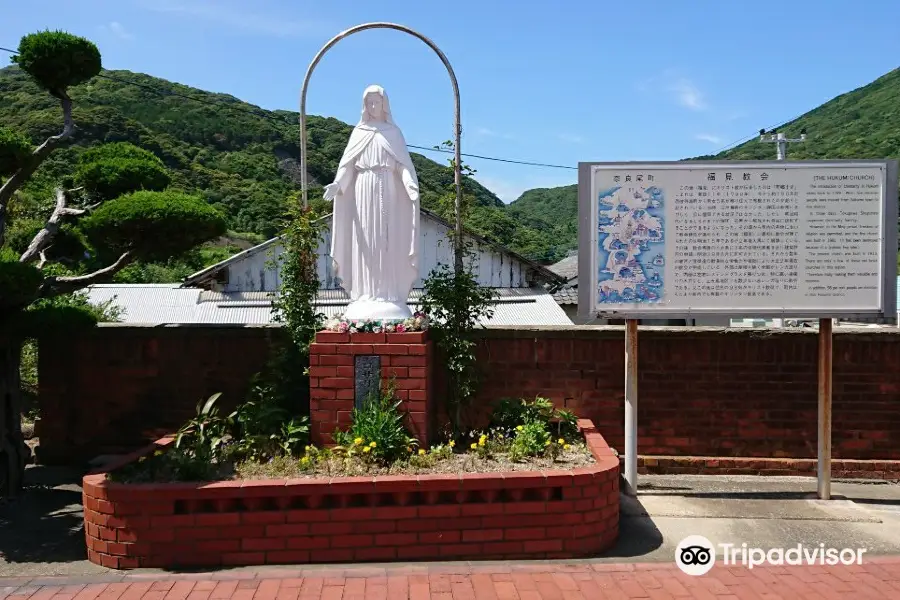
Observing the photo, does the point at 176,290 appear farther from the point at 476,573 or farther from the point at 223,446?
the point at 476,573

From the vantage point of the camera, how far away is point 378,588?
3.92 metres

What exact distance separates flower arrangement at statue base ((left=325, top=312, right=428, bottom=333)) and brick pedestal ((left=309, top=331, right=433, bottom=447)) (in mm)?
68

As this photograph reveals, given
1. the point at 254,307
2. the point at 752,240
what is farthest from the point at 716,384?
the point at 254,307

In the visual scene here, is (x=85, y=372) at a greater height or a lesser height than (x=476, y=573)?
greater

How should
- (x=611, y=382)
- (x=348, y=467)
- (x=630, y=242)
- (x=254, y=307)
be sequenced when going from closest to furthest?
(x=348, y=467) < (x=630, y=242) < (x=611, y=382) < (x=254, y=307)

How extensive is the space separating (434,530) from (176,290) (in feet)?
49.9

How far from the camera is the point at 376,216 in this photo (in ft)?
17.6

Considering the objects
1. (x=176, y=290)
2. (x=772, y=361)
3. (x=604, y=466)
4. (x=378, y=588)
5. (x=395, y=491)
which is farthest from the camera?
(x=176, y=290)

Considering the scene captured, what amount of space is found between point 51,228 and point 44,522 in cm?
232

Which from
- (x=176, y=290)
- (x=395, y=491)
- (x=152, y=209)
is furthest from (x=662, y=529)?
(x=176, y=290)

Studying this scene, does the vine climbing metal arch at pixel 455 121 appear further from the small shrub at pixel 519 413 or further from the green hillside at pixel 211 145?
the green hillside at pixel 211 145

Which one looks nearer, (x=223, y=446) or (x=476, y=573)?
(x=476, y=573)

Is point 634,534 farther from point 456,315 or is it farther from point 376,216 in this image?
point 376,216

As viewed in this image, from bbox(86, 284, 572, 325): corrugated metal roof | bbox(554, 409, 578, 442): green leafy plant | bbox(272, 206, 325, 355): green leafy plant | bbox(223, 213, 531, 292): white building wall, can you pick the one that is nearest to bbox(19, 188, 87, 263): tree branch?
bbox(272, 206, 325, 355): green leafy plant
